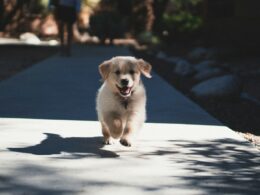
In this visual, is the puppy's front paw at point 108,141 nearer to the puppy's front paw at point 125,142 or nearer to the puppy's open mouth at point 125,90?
the puppy's front paw at point 125,142

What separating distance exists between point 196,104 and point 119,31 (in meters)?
17.4

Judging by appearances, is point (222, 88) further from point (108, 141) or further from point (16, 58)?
point (16, 58)

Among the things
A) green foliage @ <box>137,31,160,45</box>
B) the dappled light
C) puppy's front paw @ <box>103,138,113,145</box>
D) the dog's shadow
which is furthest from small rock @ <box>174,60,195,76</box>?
green foliage @ <box>137,31,160,45</box>

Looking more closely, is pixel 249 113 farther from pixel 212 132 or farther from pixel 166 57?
pixel 166 57

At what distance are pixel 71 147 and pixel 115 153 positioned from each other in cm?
54

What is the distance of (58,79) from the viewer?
13281 millimetres

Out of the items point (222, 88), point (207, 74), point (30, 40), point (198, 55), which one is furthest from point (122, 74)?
point (30, 40)

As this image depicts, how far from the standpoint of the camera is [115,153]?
648cm

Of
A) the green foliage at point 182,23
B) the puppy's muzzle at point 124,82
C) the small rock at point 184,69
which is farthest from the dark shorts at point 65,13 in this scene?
the puppy's muzzle at point 124,82

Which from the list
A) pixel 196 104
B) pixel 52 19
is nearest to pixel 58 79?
pixel 196 104

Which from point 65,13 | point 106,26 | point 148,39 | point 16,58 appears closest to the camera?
point 16,58

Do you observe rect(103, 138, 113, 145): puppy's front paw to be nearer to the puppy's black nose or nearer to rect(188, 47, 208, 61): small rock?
the puppy's black nose

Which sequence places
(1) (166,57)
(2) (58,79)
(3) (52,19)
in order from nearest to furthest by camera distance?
(2) (58,79) → (1) (166,57) → (3) (52,19)

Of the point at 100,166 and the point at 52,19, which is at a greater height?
the point at 52,19
